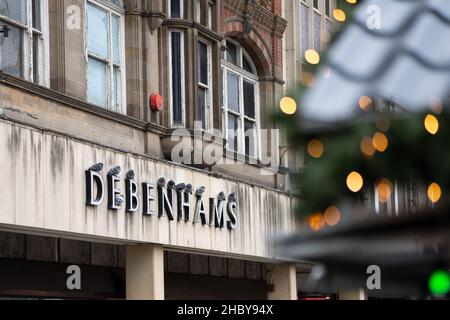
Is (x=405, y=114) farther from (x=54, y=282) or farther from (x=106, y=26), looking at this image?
(x=106, y=26)

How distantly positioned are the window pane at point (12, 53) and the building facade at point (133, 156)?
1.0 inches

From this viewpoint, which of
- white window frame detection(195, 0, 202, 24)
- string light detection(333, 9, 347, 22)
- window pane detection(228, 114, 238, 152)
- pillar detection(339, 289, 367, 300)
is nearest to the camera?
string light detection(333, 9, 347, 22)

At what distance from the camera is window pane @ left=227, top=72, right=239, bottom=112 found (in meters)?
28.2

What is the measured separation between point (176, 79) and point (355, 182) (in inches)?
851

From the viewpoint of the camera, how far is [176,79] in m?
24.1

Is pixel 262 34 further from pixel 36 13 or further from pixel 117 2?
pixel 36 13

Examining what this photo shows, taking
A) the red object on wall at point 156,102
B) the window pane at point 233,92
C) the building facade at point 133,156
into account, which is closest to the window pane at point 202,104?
the building facade at point 133,156


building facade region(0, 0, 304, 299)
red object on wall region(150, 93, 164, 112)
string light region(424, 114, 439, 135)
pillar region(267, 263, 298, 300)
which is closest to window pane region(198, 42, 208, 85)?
building facade region(0, 0, 304, 299)

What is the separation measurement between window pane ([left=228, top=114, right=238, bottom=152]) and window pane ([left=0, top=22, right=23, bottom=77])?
964 cm

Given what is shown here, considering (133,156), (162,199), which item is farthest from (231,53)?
(133,156)

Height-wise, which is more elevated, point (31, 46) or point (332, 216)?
point (31, 46)

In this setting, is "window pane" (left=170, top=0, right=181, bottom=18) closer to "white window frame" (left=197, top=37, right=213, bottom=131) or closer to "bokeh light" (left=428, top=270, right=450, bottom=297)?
"white window frame" (left=197, top=37, right=213, bottom=131)

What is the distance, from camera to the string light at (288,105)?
8.86 ft
